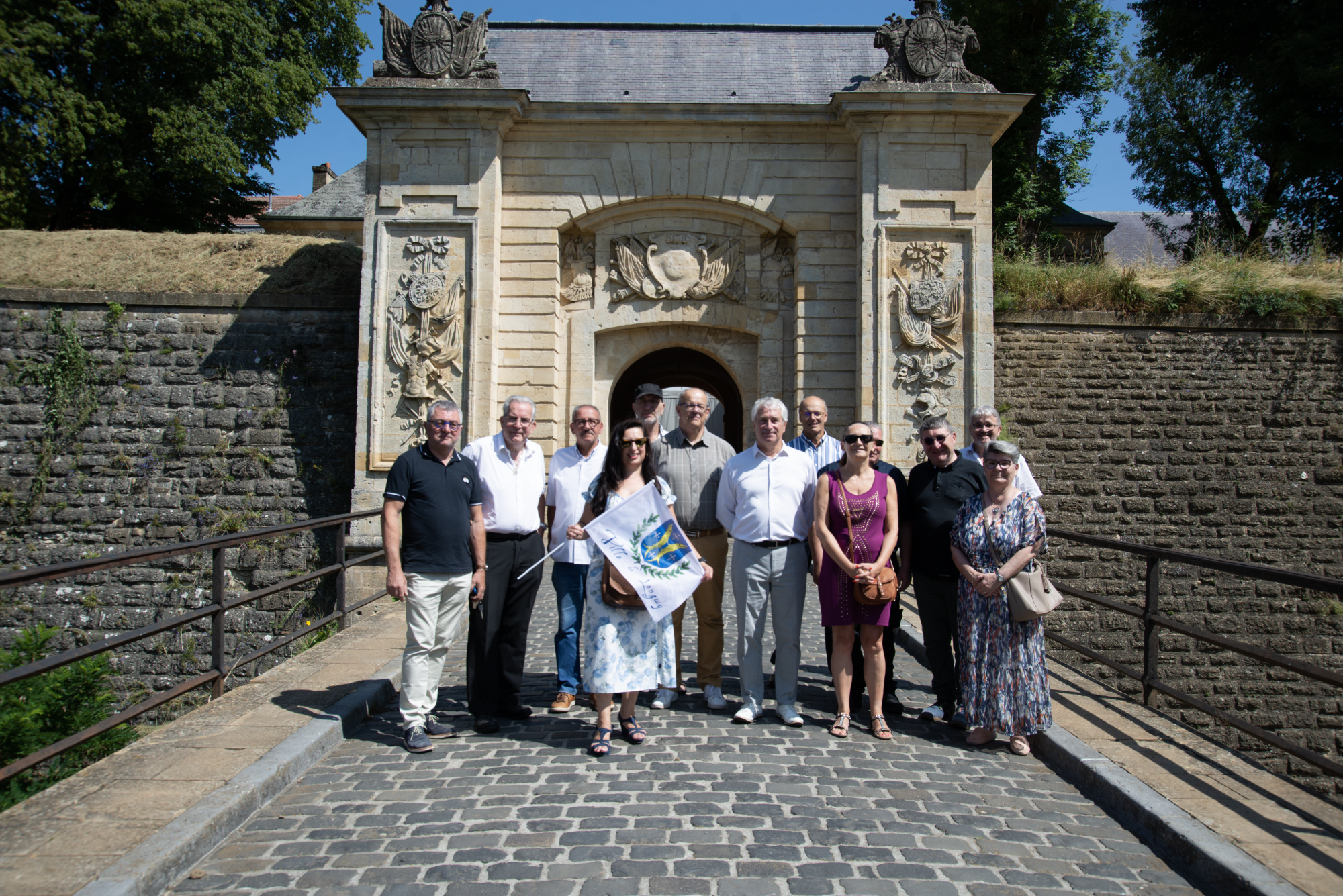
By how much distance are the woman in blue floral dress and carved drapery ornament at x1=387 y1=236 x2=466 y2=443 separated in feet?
27.8

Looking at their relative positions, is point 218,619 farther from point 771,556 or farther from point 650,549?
point 771,556

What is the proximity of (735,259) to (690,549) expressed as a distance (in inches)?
342

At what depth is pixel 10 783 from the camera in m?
5.18

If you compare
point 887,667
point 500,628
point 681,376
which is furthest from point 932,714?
point 681,376

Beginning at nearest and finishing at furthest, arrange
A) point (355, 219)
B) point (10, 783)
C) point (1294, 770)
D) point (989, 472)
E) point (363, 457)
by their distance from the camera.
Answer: point (989, 472) → point (10, 783) → point (1294, 770) → point (363, 457) → point (355, 219)

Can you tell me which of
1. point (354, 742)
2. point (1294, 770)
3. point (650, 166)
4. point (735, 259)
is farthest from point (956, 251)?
point (354, 742)

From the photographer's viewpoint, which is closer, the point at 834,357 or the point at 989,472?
the point at 989,472

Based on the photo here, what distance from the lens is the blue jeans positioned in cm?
541

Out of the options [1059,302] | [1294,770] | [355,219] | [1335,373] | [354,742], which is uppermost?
[355,219]

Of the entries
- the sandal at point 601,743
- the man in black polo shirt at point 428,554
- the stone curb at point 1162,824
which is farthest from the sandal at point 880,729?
the man in black polo shirt at point 428,554

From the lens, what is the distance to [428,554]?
183 inches

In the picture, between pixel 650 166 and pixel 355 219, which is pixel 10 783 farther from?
pixel 355 219

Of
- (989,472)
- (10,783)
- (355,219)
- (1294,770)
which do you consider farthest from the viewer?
(355,219)

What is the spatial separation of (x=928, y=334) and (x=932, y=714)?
24.2 ft
